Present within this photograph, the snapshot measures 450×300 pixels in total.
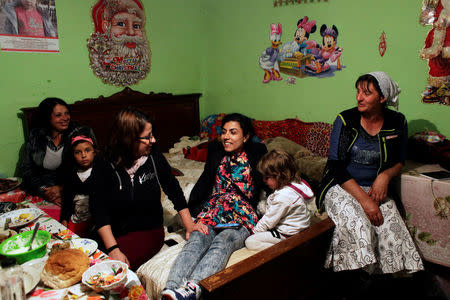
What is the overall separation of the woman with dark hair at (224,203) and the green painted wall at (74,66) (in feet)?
6.58

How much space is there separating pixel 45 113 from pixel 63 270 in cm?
191

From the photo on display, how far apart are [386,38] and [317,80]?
0.77 metres

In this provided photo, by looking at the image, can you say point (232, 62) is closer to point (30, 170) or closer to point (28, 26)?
point (28, 26)

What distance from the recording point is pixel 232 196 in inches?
82.0

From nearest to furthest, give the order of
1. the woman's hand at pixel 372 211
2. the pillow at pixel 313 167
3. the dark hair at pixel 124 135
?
the dark hair at pixel 124 135, the woman's hand at pixel 372 211, the pillow at pixel 313 167

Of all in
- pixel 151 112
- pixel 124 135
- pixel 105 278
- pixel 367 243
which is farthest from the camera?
pixel 151 112

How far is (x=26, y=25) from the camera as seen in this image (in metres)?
2.94

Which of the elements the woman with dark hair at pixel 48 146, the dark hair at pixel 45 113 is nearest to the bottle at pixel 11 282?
the woman with dark hair at pixel 48 146

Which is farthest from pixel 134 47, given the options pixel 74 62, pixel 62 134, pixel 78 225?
pixel 78 225

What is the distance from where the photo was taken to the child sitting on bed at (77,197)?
1.98 m

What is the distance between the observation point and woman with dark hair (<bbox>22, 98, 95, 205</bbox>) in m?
2.58

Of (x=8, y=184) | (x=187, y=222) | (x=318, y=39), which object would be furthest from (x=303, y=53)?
Result: (x=8, y=184)

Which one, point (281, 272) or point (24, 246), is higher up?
point (24, 246)

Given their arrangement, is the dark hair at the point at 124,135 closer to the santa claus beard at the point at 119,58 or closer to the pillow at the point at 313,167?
the pillow at the point at 313,167
